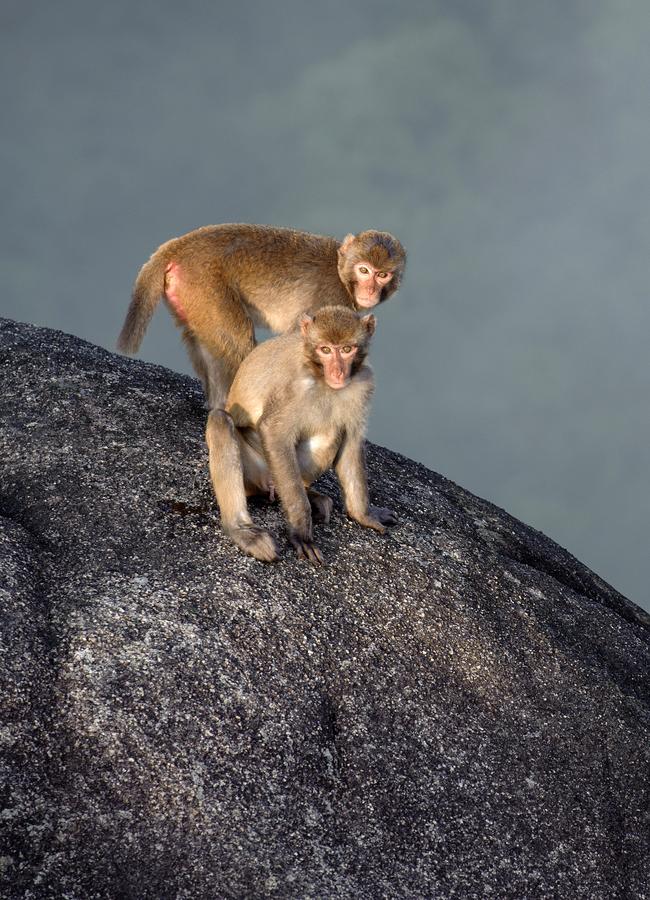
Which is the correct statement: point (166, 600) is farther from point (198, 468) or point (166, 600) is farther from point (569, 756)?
point (569, 756)

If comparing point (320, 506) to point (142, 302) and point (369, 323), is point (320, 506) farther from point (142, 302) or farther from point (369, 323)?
point (142, 302)

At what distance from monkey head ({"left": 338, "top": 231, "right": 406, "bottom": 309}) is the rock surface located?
1610 millimetres

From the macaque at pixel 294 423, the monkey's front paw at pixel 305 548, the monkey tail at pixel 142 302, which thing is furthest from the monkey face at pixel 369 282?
the monkey's front paw at pixel 305 548

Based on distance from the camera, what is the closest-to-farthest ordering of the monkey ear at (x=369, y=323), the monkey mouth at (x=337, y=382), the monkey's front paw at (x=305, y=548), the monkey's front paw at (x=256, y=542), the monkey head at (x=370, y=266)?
1. the monkey mouth at (x=337, y=382)
2. the monkey ear at (x=369, y=323)
3. the monkey's front paw at (x=256, y=542)
4. the monkey's front paw at (x=305, y=548)
5. the monkey head at (x=370, y=266)

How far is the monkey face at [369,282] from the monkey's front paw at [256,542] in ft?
8.49

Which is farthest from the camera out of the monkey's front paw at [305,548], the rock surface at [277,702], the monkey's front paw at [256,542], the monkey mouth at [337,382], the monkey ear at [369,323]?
the monkey's front paw at [305,548]

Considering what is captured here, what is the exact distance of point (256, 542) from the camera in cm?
743

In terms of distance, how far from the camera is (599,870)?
6.86m

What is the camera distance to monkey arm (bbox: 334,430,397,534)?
25.5 feet

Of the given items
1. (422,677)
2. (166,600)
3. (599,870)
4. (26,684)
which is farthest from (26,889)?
(599,870)

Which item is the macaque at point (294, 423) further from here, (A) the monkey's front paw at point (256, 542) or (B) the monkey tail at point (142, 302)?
(B) the monkey tail at point (142, 302)

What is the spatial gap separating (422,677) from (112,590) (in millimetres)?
2076

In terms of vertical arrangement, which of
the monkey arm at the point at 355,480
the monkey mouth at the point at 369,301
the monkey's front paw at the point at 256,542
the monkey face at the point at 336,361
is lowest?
the monkey's front paw at the point at 256,542

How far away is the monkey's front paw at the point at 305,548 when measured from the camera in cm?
754
